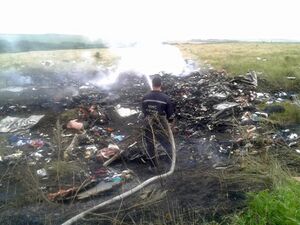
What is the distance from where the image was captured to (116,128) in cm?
769

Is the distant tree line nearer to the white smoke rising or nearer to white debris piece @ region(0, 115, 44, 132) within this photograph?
the white smoke rising

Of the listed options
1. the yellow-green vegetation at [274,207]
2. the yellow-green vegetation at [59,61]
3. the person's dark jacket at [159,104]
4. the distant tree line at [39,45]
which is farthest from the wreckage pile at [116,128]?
the distant tree line at [39,45]

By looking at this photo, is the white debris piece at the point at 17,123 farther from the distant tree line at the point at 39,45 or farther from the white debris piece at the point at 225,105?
the distant tree line at the point at 39,45

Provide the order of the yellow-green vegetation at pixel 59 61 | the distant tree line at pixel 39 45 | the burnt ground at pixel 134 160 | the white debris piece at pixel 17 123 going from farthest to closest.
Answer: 1. the distant tree line at pixel 39 45
2. the yellow-green vegetation at pixel 59 61
3. the white debris piece at pixel 17 123
4. the burnt ground at pixel 134 160

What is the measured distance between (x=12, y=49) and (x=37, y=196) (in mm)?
15144

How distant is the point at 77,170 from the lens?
18.8 feet

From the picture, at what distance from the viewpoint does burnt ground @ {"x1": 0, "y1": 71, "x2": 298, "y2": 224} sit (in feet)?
13.7

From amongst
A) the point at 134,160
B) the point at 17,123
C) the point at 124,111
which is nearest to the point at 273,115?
the point at 124,111

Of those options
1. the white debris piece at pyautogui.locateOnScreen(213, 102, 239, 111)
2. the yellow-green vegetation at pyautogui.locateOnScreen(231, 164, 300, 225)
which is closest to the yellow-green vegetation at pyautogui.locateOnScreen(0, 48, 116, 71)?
the white debris piece at pyautogui.locateOnScreen(213, 102, 239, 111)

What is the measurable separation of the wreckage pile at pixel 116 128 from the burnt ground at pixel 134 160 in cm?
3

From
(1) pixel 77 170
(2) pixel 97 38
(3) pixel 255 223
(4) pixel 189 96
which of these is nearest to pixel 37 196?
(1) pixel 77 170

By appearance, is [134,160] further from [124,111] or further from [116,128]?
[124,111]

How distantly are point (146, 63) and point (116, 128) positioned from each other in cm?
511

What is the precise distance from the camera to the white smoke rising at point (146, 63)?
11389 millimetres
